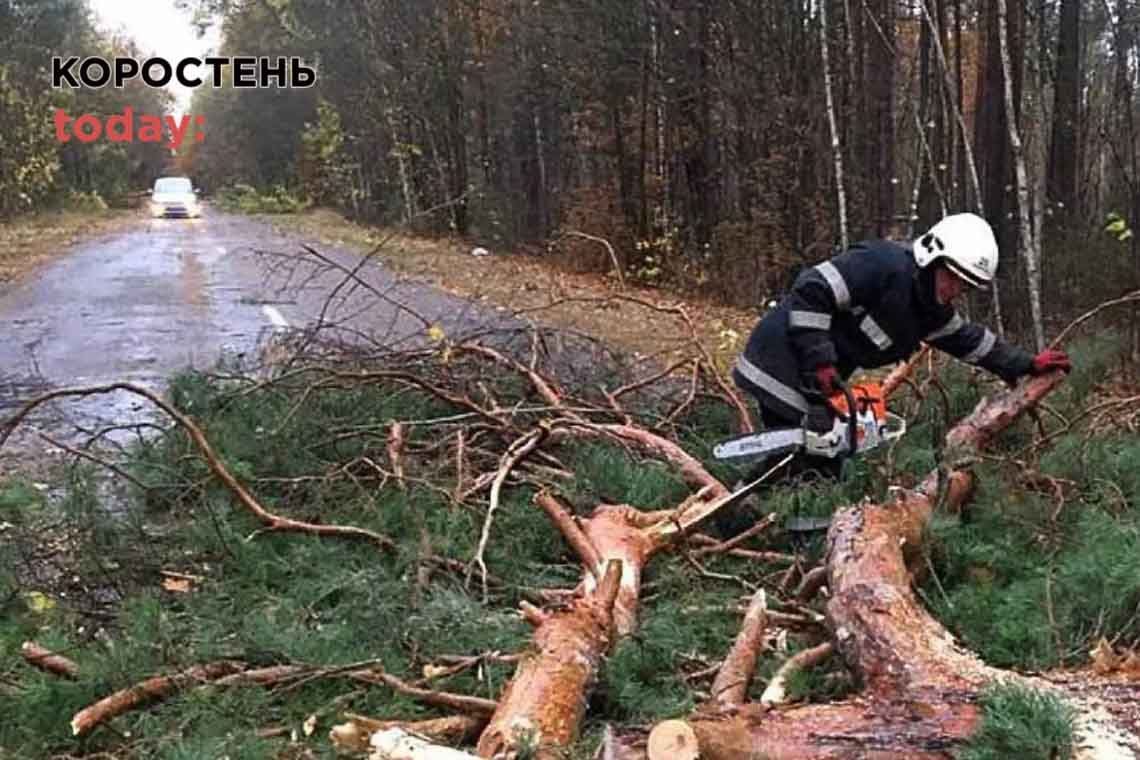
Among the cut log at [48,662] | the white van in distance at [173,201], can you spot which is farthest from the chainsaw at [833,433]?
the white van in distance at [173,201]

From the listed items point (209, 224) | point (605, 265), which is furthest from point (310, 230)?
point (605, 265)

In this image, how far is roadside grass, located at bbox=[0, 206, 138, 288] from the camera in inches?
874

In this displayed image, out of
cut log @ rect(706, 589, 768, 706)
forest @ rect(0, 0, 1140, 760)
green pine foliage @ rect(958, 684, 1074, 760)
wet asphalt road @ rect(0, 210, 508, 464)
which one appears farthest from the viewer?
wet asphalt road @ rect(0, 210, 508, 464)

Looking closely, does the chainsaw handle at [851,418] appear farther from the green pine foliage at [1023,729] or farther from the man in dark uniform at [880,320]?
the green pine foliage at [1023,729]

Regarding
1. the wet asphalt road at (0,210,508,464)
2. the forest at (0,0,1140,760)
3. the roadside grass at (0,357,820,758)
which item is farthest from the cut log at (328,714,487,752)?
the wet asphalt road at (0,210,508,464)

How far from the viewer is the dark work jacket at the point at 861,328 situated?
5.27m

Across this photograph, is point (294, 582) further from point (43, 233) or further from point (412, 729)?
point (43, 233)

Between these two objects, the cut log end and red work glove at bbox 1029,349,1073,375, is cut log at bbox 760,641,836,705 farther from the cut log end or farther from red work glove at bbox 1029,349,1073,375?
red work glove at bbox 1029,349,1073,375

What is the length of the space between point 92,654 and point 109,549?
Result: 1.28 metres

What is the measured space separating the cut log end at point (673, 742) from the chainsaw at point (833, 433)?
2.53 metres

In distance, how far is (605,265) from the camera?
18344mm

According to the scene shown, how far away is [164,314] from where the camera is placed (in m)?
14.0

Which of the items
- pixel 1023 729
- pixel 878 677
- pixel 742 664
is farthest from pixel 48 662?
pixel 1023 729

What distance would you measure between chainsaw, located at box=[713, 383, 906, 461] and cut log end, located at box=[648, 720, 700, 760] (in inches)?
99.6
